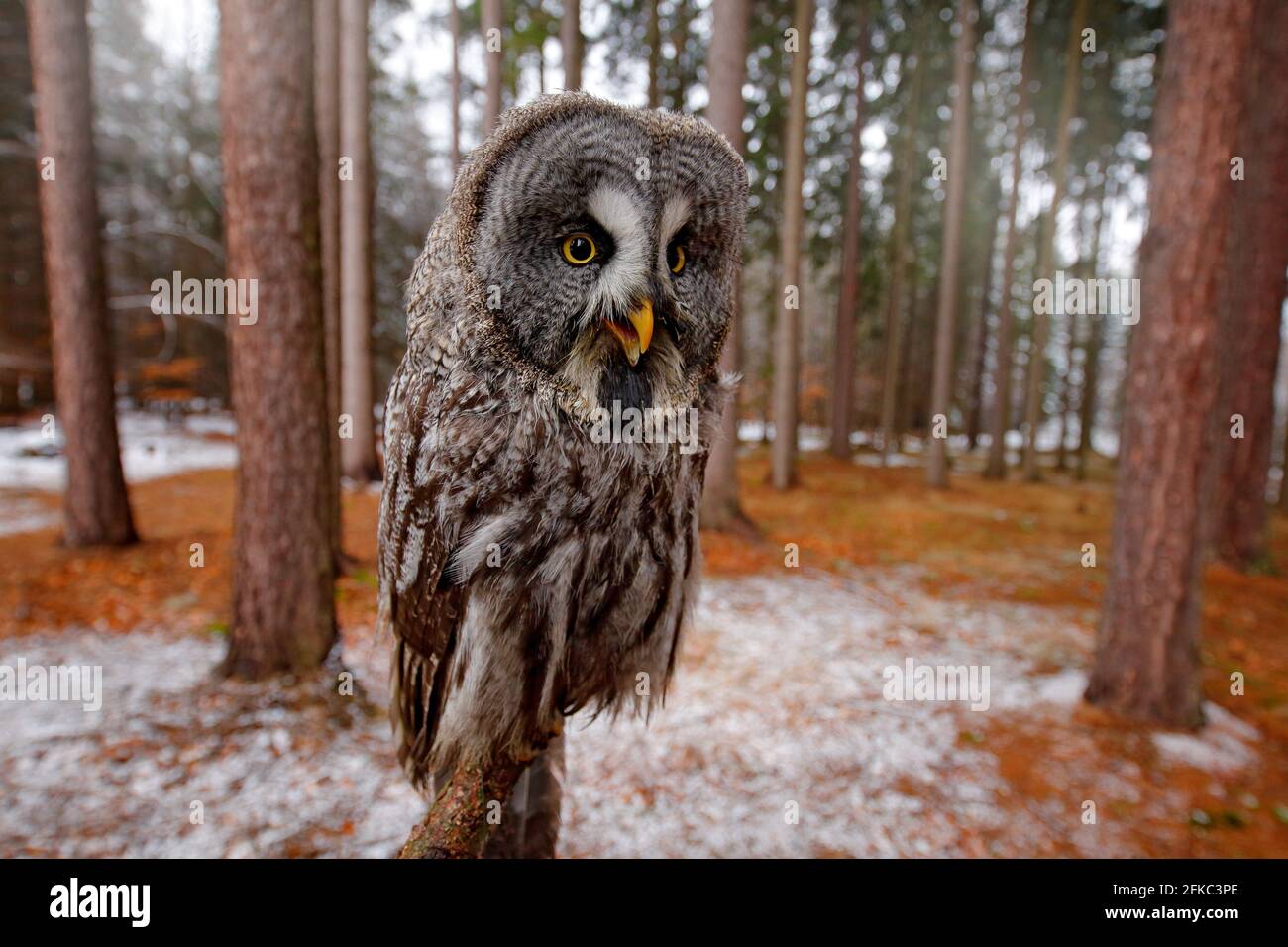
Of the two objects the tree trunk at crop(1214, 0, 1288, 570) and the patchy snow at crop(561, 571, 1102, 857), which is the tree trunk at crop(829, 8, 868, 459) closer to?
the tree trunk at crop(1214, 0, 1288, 570)

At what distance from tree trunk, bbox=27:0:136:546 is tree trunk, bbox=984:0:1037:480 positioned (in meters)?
12.2

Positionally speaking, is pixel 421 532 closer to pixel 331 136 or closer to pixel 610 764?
pixel 610 764

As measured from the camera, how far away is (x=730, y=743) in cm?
403

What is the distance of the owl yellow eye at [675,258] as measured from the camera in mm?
1006

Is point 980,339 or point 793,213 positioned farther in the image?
point 980,339

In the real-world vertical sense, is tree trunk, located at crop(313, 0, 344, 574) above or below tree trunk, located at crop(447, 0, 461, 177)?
below

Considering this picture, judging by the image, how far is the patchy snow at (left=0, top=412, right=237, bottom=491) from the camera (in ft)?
33.5

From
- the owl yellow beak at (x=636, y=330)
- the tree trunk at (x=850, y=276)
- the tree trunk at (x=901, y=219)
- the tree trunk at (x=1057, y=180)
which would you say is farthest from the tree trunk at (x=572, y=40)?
the tree trunk at (x=901, y=219)

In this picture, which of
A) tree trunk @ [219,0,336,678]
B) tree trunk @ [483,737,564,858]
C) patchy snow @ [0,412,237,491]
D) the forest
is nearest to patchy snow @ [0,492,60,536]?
the forest

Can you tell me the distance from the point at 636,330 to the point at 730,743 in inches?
141

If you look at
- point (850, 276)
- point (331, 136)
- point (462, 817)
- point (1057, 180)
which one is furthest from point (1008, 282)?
point (462, 817)

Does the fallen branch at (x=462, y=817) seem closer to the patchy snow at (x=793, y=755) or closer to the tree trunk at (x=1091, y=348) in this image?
the patchy snow at (x=793, y=755)

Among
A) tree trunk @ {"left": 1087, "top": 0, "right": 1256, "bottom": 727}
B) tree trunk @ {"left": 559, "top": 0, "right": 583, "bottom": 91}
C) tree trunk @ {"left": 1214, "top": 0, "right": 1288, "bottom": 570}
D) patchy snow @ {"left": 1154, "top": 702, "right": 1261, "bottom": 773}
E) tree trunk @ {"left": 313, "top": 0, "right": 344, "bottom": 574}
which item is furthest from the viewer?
tree trunk @ {"left": 1214, "top": 0, "right": 1288, "bottom": 570}
